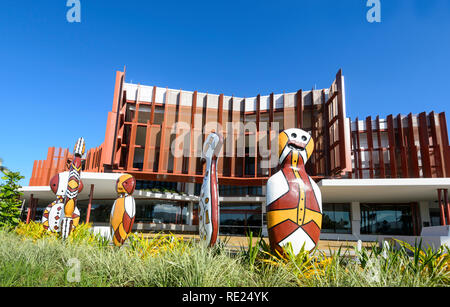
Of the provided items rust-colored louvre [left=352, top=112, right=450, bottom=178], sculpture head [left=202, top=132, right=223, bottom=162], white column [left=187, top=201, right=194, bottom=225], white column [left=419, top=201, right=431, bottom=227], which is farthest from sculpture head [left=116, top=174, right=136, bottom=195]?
rust-colored louvre [left=352, top=112, right=450, bottom=178]

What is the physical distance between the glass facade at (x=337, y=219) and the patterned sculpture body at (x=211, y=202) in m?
24.0

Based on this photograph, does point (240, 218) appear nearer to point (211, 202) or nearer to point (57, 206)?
point (57, 206)

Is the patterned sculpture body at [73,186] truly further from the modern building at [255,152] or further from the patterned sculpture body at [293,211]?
the modern building at [255,152]

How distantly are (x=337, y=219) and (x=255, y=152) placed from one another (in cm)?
1082

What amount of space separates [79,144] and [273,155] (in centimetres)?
1858

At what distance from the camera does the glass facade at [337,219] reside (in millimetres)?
26703

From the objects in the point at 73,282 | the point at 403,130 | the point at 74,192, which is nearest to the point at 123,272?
the point at 73,282

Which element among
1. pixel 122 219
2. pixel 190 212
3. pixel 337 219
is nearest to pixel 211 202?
pixel 122 219

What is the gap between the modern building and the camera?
983 inches

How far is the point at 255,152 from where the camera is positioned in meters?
25.4
